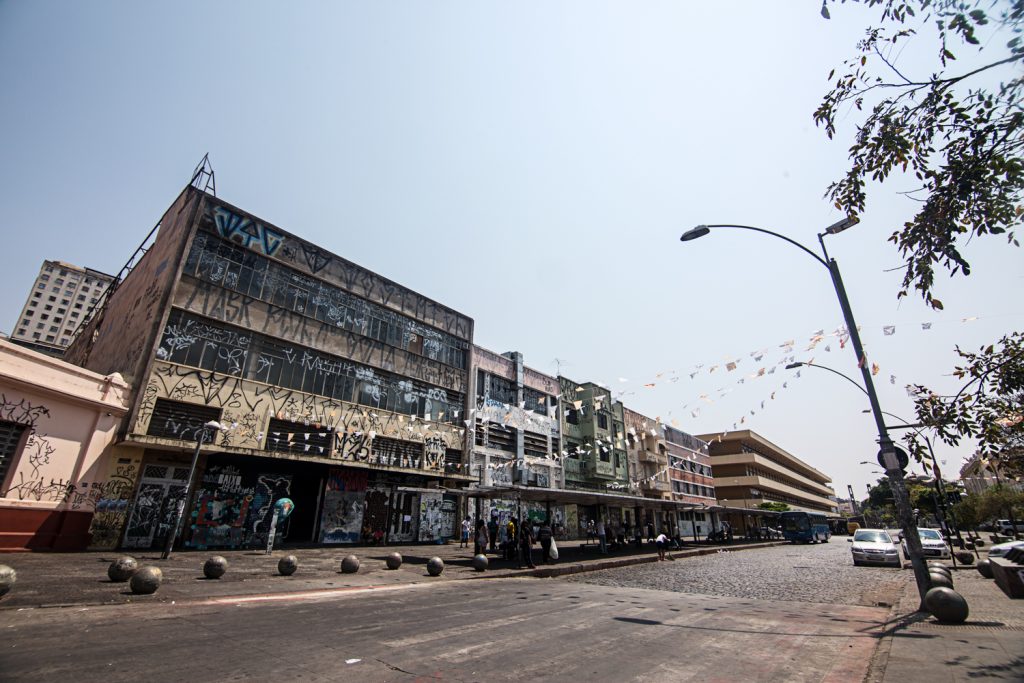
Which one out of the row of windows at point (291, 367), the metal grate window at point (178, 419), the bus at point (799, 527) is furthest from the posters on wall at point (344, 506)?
the bus at point (799, 527)

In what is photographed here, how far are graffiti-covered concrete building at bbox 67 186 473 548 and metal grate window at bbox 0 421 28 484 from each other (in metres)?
2.85

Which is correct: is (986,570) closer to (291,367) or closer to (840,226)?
(840,226)

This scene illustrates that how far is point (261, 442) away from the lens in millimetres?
21078

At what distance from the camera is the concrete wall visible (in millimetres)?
14906

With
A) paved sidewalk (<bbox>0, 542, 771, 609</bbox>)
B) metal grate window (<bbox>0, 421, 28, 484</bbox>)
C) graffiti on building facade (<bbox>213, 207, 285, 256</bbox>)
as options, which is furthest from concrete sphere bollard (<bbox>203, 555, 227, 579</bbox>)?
graffiti on building facade (<bbox>213, 207, 285, 256</bbox>)

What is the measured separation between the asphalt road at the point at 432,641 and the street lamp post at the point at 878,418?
4.51 ft

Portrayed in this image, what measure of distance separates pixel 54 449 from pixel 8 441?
3.95ft

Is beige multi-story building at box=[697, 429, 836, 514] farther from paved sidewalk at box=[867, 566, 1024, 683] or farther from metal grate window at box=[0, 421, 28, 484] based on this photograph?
metal grate window at box=[0, 421, 28, 484]

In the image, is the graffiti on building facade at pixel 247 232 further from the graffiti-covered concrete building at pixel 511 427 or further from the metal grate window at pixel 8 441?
the graffiti-covered concrete building at pixel 511 427

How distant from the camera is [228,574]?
12844 millimetres

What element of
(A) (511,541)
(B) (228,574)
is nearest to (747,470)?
(A) (511,541)

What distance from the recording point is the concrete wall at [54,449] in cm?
1491

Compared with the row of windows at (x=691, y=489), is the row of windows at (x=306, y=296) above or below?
above

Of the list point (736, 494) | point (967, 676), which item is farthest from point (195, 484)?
point (736, 494)
